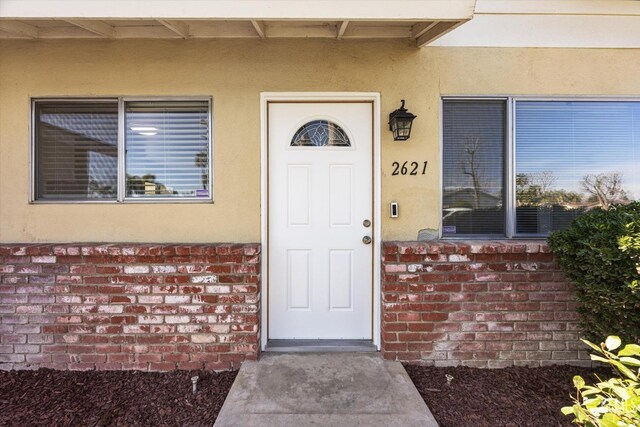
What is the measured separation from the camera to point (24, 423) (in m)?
2.53

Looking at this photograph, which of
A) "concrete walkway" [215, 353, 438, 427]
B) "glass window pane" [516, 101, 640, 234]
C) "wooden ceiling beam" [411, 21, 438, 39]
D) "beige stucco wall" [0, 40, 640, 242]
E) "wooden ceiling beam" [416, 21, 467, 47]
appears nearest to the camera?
"concrete walkway" [215, 353, 438, 427]

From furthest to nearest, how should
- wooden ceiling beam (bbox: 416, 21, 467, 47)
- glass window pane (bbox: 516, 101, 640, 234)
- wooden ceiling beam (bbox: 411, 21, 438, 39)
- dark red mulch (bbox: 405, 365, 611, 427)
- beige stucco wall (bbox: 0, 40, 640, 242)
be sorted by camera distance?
glass window pane (bbox: 516, 101, 640, 234) → beige stucco wall (bbox: 0, 40, 640, 242) → wooden ceiling beam (bbox: 411, 21, 438, 39) → wooden ceiling beam (bbox: 416, 21, 467, 47) → dark red mulch (bbox: 405, 365, 611, 427)

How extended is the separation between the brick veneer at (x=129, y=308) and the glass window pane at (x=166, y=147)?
581 mm

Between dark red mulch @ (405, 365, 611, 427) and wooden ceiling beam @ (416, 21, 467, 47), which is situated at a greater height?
wooden ceiling beam @ (416, 21, 467, 47)

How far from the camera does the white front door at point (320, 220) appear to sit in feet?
11.1

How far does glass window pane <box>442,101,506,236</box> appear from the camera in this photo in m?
3.36

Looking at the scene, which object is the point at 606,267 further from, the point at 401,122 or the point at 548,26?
the point at 548,26

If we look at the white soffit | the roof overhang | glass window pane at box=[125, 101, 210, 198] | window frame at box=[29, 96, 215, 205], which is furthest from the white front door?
the white soffit

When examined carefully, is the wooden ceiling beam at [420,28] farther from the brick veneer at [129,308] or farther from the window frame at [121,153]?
the brick veneer at [129,308]

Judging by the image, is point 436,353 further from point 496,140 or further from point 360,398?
point 496,140

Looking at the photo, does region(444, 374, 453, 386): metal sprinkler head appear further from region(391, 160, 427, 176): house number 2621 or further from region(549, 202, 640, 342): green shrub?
region(391, 160, 427, 176): house number 2621

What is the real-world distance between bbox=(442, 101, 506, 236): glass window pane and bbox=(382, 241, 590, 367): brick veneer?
11.7 inches

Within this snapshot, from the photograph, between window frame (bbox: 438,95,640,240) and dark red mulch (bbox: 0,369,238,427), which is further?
window frame (bbox: 438,95,640,240)

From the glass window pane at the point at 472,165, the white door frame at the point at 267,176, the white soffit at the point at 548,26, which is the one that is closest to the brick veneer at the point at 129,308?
the white door frame at the point at 267,176
